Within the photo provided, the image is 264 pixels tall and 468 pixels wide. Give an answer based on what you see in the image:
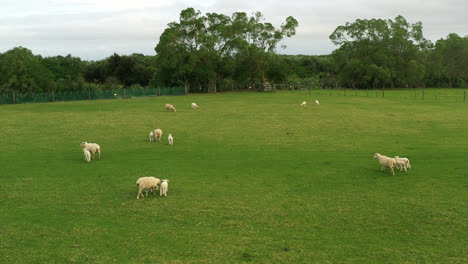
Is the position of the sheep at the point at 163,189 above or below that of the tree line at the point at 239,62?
below

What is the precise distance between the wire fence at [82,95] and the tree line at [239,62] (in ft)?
15.7

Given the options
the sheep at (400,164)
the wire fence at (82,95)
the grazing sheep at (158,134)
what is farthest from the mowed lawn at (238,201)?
the wire fence at (82,95)

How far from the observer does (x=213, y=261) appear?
809 cm

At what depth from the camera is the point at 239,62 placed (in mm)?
73875

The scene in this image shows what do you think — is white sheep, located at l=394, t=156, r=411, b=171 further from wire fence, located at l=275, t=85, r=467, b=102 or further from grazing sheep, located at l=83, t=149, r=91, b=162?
wire fence, located at l=275, t=85, r=467, b=102

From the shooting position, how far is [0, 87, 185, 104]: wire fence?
164 feet

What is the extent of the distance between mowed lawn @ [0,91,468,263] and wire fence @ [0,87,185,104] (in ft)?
105

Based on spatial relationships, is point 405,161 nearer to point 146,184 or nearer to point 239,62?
point 146,184

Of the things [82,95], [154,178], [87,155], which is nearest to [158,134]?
[87,155]

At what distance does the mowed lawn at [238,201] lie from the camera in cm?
855

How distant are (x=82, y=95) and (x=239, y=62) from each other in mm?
30660

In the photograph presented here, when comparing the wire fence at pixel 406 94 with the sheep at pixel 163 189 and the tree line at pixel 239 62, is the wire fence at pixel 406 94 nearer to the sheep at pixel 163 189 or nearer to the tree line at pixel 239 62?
the tree line at pixel 239 62

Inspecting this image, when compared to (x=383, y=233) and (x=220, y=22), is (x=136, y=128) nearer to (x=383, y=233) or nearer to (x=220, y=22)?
(x=383, y=233)

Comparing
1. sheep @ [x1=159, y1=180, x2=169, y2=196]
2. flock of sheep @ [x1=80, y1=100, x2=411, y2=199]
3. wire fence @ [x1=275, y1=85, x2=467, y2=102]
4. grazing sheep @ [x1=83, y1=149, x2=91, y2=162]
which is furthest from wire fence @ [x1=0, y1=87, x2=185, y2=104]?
sheep @ [x1=159, y1=180, x2=169, y2=196]
